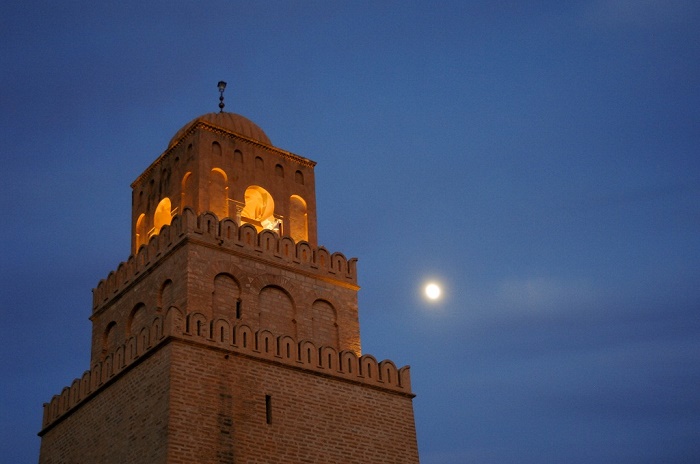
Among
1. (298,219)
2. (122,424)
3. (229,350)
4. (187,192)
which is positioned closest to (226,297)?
(229,350)

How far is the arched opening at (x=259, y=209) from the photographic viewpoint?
2520cm

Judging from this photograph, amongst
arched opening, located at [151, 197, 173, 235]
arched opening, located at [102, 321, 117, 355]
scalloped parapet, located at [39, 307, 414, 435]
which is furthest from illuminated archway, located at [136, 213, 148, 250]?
scalloped parapet, located at [39, 307, 414, 435]

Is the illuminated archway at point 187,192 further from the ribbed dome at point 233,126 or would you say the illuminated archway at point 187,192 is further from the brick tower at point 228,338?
the ribbed dome at point 233,126

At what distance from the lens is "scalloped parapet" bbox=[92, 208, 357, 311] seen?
2280cm

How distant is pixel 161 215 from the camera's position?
84.9ft

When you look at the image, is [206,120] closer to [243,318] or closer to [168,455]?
[243,318]

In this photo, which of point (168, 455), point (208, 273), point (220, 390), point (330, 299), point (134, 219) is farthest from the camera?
point (134, 219)

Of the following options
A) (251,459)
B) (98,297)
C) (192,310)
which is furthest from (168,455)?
(98,297)

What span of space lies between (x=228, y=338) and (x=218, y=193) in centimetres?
454

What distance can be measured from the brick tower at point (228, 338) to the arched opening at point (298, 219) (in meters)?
0.03

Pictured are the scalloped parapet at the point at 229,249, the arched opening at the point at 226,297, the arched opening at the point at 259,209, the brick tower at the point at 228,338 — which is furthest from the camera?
the arched opening at the point at 259,209

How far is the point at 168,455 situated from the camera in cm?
1909

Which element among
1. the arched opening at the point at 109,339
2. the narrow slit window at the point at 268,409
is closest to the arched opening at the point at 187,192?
the arched opening at the point at 109,339

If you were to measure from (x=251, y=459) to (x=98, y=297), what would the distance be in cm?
709
